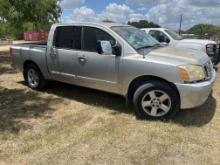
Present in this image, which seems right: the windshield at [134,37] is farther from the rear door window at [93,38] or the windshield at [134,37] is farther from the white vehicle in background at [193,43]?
the white vehicle in background at [193,43]

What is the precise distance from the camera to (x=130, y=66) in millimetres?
5824

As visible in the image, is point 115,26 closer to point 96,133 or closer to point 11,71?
point 96,133

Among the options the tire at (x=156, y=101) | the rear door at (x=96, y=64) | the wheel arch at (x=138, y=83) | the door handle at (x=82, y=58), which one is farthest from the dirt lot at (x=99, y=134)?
the door handle at (x=82, y=58)

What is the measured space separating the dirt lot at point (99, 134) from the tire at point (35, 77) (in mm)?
658

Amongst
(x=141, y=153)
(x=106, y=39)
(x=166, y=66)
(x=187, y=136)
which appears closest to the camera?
(x=141, y=153)

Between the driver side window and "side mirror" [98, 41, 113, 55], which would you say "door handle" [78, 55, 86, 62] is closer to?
"side mirror" [98, 41, 113, 55]

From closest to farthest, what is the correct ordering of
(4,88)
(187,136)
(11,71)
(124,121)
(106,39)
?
(187,136) < (124,121) < (106,39) < (4,88) < (11,71)

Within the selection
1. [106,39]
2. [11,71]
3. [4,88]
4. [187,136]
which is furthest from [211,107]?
[11,71]

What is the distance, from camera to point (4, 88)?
8523 mm

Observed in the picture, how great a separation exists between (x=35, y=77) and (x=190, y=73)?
13.5 feet

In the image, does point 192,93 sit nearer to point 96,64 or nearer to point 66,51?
point 96,64

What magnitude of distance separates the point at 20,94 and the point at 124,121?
312 centimetres

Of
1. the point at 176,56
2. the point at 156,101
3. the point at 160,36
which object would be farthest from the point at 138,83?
the point at 160,36

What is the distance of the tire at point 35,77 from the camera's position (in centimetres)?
782
